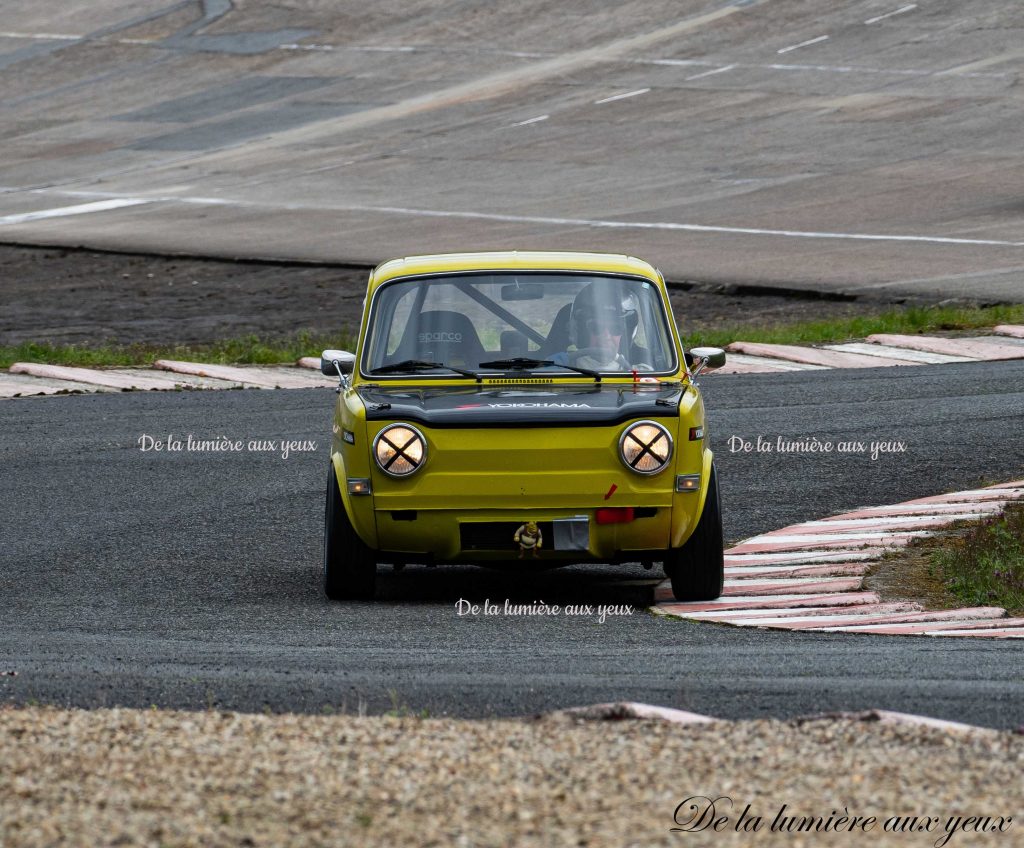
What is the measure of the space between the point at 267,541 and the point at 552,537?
2682 millimetres

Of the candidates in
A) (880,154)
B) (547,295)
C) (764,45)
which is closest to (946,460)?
(547,295)

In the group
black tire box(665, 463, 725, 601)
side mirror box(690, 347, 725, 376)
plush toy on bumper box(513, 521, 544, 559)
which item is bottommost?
black tire box(665, 463, 725, 601)

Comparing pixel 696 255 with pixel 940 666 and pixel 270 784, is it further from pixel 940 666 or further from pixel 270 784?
pixel 270 784

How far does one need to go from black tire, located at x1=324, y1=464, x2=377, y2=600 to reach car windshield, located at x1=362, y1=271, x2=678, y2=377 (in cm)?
87

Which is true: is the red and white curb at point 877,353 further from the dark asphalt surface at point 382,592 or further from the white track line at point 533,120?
the white track line at point 533,120

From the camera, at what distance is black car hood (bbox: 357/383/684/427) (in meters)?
8.53

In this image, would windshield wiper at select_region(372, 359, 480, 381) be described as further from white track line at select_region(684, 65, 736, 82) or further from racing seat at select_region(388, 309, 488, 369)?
white track line at select_region(684, 65, 736, 82)

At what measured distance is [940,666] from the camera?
22.7 ft

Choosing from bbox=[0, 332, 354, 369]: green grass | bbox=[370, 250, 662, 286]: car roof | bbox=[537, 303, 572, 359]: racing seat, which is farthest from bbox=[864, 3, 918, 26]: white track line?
bbox=[537, 303, 572, 359]: racing seat

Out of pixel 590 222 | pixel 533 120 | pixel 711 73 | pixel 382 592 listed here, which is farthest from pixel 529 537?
pixel 711 73

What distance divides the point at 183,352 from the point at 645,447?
11.6 meters

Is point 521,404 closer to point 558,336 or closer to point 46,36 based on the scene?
point 558,336

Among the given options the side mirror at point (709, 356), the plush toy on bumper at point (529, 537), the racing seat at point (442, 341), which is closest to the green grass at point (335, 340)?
the side mirror at point (709, 356)

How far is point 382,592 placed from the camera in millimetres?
9539
